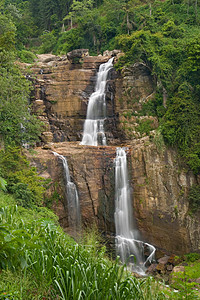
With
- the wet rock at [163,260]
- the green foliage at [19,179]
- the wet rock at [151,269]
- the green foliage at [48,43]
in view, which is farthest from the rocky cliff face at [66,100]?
the green foliage at [48,43]

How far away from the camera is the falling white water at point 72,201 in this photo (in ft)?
51.3

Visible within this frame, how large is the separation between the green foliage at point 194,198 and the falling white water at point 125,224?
126 inches

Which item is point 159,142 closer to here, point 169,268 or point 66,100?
point 169,268

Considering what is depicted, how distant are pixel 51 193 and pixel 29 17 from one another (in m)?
37.1

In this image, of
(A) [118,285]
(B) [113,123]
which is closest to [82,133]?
(B) [113,123]

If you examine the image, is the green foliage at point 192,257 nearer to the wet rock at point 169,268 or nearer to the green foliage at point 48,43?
the wet rock at point 169,268

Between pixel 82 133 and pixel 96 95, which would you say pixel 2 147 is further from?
pixel 96 95

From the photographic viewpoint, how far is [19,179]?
12242 millimetres

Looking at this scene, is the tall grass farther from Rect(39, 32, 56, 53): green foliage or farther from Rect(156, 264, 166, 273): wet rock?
Rect(39, 32, 56, 53): green foliage

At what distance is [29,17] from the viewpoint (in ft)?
141

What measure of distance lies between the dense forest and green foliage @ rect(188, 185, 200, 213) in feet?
0.27

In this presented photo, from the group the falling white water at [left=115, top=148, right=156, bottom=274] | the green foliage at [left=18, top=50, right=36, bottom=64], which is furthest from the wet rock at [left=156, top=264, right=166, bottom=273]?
the green foliage at [left=18, top=50, right=36, bottom=64]

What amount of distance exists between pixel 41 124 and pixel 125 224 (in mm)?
7684

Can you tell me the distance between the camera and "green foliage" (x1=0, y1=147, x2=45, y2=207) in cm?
1151
